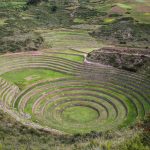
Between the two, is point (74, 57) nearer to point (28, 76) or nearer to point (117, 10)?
point (28, 76)

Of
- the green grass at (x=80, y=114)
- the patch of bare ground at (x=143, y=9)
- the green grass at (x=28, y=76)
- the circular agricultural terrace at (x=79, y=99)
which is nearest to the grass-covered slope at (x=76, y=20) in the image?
the patch of bare ground at (x=143, y=9)

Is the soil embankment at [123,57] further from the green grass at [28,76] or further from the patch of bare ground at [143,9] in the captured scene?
the patch of bare ground at [143,9]

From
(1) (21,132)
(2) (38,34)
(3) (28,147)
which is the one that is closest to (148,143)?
(3) (28,147)

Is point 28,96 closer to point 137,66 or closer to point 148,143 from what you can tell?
point 137,66

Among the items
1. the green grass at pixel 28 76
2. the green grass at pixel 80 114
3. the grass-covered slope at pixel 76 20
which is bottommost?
the green grass at pixel 80 114

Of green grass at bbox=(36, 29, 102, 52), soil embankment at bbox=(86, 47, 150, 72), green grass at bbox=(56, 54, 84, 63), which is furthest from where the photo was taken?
green grass at bbox=(36, 29, 102, 52)

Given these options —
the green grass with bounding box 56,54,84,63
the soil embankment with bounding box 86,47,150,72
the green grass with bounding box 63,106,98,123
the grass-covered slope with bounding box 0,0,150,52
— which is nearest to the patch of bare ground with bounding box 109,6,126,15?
the grass-covered slope with bounding box 0,0,150,52

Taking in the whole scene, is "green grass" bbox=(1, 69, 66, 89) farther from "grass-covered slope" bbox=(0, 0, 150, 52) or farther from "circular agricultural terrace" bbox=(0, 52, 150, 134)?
"grass-covered slope" bbox=(0, 0, 150, 52)
